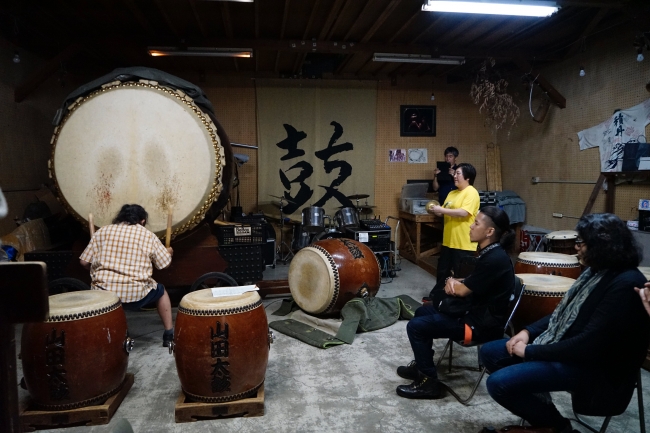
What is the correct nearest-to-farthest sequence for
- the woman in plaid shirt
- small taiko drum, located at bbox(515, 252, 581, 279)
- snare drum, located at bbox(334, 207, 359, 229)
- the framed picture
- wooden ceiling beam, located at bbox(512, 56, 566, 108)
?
1. the woman in plaid shirt
2. small taiko drum, located at bbox(515, 252, 581, 279)
3. wooden ceiling beam, located at bbox(512, 56, 566, 108)
4. snare drum, located at bbox(334, 207, 359, 229)
5. the framed picture

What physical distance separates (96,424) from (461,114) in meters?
6.87

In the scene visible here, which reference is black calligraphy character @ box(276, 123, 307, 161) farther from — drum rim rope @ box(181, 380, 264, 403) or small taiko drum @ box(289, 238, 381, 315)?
drum rim rope @ box(181, 380, 264, 403)

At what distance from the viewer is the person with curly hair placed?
5.57 feet

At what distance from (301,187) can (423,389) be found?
15.7ft

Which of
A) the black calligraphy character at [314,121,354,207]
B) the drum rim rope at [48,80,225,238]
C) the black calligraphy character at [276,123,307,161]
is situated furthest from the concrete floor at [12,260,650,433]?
the black calligraphy character at [276,123,307,161]

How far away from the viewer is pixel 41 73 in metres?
4.99

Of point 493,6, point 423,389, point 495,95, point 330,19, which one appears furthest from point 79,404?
point 495,95

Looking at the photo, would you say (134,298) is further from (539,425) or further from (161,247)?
(539,425)

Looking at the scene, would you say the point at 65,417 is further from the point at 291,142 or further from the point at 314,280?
the point at 291,142

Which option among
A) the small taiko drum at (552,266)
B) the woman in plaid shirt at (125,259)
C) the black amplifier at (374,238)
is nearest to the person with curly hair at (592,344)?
the small taiko drum at (552,266)

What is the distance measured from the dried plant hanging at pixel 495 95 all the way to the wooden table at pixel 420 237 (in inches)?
73.4

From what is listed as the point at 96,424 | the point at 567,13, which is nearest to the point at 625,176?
the point at 567,13

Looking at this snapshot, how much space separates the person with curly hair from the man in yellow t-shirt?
1.80 meters

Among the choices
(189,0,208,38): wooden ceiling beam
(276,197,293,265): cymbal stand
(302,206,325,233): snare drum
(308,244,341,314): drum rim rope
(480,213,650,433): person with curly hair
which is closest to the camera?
(480,213,650,433): person with curly hair
